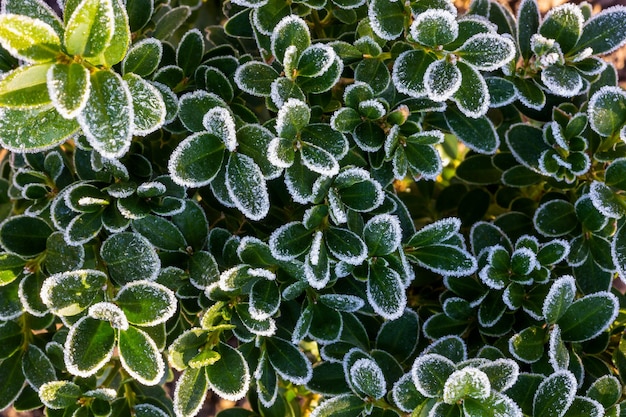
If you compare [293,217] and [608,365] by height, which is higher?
[293,217]

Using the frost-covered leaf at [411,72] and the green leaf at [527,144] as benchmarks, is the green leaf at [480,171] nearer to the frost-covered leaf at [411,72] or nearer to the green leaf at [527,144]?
the green leaf at [527,144]

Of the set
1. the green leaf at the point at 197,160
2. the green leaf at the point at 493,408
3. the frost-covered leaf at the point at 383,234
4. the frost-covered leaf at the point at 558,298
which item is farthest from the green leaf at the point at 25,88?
the frost-covered leaf at the point at 558,298

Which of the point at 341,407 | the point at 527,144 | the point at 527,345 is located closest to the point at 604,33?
the point at 527,144

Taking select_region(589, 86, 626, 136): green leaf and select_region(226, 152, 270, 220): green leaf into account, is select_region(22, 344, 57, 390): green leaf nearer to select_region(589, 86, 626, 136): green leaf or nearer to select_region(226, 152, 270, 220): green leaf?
select_region(226, 152, 270, 220): green leaf

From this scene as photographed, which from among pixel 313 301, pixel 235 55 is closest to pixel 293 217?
pixel 313 301

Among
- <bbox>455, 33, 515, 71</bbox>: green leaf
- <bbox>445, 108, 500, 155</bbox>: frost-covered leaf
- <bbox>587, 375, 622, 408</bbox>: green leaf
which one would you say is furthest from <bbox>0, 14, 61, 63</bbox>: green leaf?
<bbox>587, 375, 622, 408</bbox>: green leaf

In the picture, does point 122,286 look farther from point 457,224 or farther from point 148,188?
point 457,224
